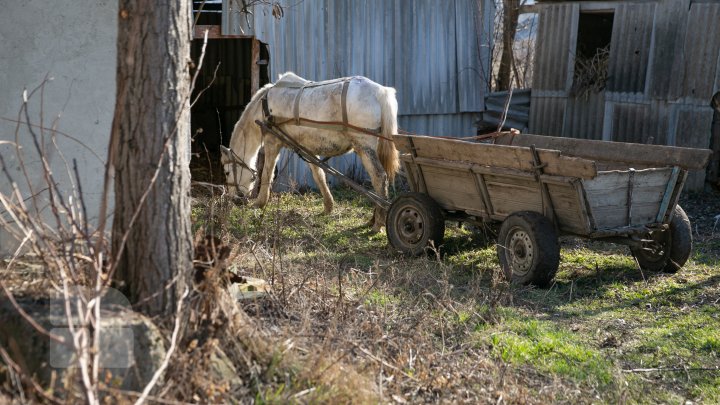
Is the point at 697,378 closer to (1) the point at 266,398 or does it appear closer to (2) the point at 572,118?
(1) the point at 266,398

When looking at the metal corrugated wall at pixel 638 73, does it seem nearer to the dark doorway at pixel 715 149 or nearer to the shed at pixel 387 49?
the dark doorway at pixel 715 149

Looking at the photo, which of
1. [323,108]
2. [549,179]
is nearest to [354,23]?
[323,108]

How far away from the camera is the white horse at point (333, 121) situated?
9406 mm

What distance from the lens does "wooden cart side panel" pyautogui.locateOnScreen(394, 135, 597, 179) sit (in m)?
6.59

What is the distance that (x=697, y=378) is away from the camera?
519 centimetres

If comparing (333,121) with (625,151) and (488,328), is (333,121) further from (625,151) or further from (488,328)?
(488,328)

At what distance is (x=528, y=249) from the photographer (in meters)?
7.07

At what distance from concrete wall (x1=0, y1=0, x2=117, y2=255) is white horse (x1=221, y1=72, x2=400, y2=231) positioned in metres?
2.58

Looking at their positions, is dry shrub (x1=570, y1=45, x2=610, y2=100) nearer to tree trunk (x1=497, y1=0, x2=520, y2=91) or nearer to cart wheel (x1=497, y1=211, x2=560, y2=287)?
tree trunk (x1=497, y1=0, x2=520, y2=91)

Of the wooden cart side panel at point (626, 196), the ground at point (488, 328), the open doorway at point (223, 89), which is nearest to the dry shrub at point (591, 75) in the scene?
the ground at point (488, 328)

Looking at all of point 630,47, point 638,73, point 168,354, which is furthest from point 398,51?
point 168,354

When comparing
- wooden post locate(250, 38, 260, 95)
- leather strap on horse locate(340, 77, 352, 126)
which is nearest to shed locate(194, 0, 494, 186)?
wooden post locate(250, 38, 260, 95)

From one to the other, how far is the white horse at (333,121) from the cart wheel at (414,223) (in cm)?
107

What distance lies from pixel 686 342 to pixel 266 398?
138 inches
